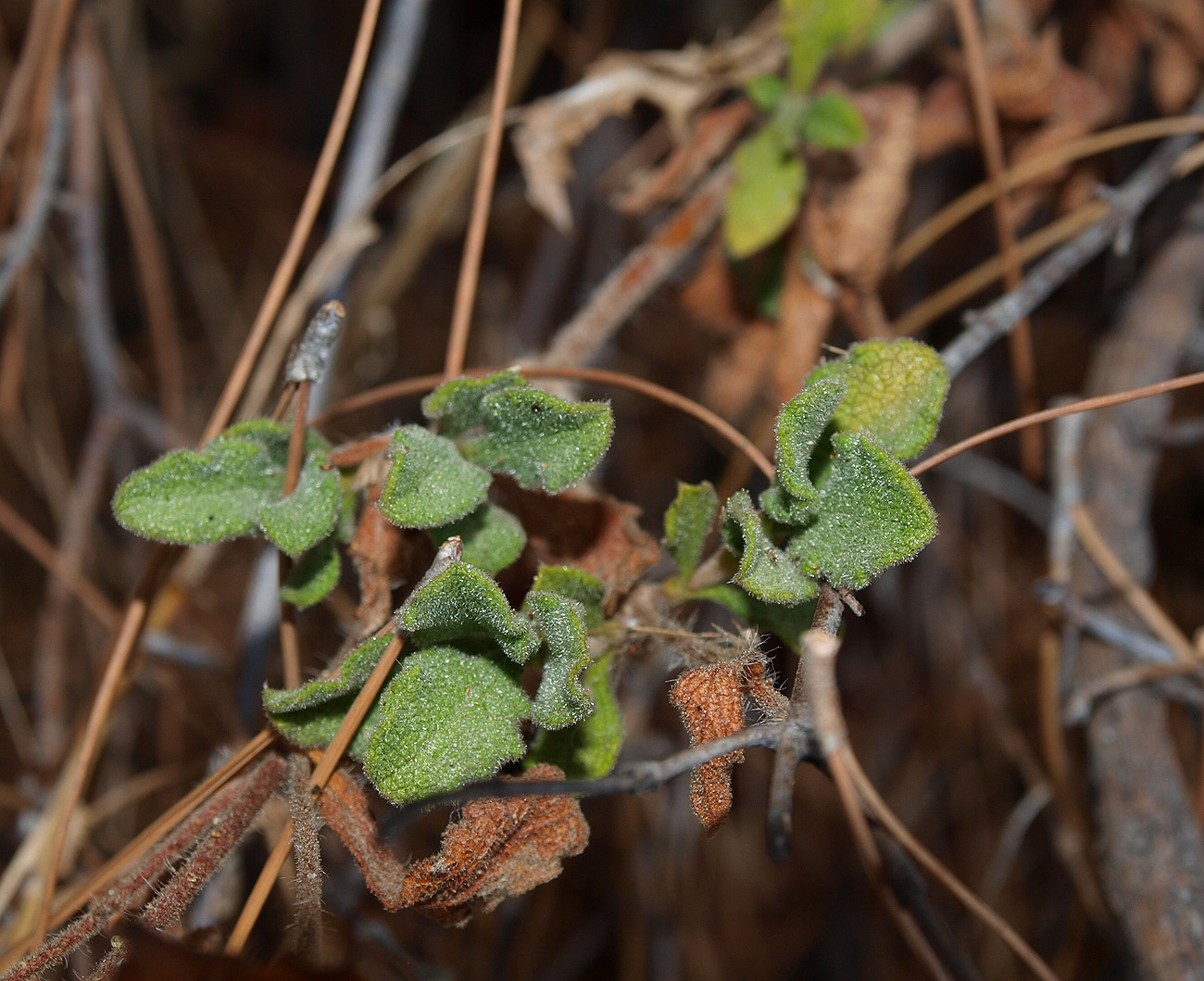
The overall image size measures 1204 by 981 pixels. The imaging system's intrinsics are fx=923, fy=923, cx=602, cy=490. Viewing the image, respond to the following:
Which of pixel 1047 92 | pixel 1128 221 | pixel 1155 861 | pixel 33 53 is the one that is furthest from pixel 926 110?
pixel 33 53

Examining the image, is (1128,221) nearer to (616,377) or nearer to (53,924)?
(616,377)

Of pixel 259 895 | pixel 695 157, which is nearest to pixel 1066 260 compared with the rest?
pixel 695 157

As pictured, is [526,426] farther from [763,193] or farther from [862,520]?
[763,193]

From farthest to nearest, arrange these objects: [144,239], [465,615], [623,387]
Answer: [144,239]
[623,387]
[465,615]

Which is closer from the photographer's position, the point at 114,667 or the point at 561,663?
the point at 561,663

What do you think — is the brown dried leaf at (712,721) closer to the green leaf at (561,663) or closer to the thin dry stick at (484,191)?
the green leaf at (561,663)

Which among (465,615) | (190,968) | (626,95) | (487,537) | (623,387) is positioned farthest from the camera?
(626,95)

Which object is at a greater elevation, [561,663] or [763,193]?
[763,193]
